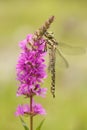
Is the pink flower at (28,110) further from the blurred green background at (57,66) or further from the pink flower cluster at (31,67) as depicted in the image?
the blurred green background at (57,66)

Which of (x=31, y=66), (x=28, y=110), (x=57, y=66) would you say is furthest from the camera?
(x=57, y=66)

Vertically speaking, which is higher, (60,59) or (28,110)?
(60,59)

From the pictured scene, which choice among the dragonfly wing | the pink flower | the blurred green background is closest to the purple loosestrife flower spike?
the pink flower

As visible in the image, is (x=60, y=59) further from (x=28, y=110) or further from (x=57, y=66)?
(x=57, y=66)

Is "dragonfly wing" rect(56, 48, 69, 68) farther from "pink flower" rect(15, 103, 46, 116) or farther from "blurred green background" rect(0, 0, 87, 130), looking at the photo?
"blurred green background" rect(0, 0, 87, 130)

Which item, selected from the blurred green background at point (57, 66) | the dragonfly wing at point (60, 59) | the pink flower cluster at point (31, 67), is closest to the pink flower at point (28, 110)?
the pink flower cluster at point (31, 67)

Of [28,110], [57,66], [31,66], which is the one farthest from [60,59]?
[57,66]

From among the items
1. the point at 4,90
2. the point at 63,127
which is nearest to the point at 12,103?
the point at 4,90

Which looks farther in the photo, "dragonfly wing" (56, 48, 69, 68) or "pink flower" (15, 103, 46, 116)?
"dragonfly wing" (56, 48, 69, 68)

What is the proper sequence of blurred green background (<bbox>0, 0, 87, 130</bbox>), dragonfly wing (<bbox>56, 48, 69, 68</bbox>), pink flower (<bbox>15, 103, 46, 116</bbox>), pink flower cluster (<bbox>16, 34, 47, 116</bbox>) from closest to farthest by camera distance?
pink flower cluster (<bbox>16, 34, 47, 116</bbox>), pink flower (<bbox>15, 103, 46, 116</bbox>), dragonfly wing (<bbox>56, 48, 69, 68</bbox>), blurred green background (<bbox>0, 0, 87, 130</bbox>)

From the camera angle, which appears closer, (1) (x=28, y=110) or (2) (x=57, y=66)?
(1) (x=28, y=110)
